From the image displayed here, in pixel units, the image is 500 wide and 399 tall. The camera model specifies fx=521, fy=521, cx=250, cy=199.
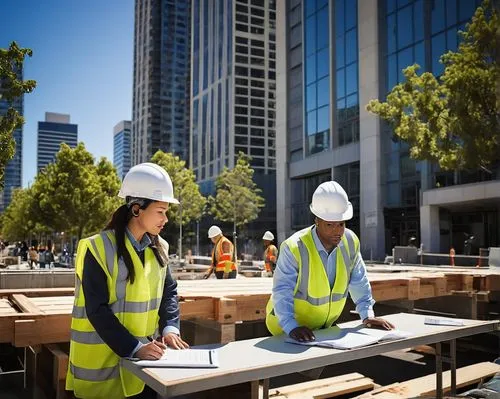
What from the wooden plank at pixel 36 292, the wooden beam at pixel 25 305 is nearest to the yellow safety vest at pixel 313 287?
the wooden beam at pixel 25 305

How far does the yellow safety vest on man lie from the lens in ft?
36.0

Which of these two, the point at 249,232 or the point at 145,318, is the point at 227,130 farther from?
the point at 145,318

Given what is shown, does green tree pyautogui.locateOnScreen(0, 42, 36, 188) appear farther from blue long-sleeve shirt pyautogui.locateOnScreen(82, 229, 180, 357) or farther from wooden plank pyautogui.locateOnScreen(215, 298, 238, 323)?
blue long-sleeve shirt pyautogui.locateOnScreen(82, 229, 180, 357)

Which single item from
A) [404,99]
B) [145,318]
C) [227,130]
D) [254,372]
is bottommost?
[254,372]

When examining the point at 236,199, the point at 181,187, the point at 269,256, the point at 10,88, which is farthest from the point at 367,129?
the point at 10,88

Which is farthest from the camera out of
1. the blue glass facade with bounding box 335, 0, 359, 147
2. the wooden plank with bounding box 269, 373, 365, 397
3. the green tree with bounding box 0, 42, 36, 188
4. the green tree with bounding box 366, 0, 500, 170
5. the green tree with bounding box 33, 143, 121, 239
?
the blue glass facade with bounding box 335, 0, 359, 147

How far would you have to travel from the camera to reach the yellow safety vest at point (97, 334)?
280 cm

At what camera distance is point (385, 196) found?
38938mm

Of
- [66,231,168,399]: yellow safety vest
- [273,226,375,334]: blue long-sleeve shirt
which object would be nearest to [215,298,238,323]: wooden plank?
[273,226,375,334]: blue long-sleeve shirt

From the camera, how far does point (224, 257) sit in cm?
1109

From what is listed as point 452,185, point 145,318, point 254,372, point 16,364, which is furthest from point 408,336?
point 452,185

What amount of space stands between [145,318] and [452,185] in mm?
31878

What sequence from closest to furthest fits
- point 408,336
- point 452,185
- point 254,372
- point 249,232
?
point 254,372 < point 408,336 < point 452,185 < point 249,232

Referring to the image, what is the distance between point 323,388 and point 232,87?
83.3 metres
